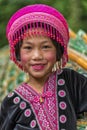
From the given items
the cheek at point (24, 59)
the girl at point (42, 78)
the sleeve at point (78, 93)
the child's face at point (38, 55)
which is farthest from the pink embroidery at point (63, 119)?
the cheek at point (24, 59)

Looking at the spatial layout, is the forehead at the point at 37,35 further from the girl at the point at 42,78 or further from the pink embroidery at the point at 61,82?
the pink embroidery at the point at 61,82

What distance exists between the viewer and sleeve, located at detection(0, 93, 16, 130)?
3.89 meters

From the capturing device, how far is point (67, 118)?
3.83m

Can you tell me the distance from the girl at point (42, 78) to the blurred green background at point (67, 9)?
2.53 m

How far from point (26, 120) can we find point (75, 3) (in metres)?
2.85

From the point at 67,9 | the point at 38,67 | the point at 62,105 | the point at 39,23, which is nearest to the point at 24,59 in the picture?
the point at 38,67

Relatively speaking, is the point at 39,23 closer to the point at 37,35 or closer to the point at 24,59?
the point at 37,35

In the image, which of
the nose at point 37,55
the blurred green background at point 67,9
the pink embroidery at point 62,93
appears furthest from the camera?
the blurred green background at point 67,9

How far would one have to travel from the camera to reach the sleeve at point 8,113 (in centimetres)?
389

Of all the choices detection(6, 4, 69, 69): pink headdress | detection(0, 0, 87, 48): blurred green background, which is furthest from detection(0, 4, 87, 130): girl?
detection(0, 0, 87, 48): blurred green background

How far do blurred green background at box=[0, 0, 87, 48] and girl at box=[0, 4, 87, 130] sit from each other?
2528 millimetres

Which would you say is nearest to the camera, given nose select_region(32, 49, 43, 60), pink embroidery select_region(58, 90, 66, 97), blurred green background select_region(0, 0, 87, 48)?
nose select_region(32, 49, 43, 60)

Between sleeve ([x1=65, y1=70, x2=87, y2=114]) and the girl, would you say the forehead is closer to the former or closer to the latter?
the girl

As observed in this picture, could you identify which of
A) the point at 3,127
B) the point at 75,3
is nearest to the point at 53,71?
the point at 3,127
